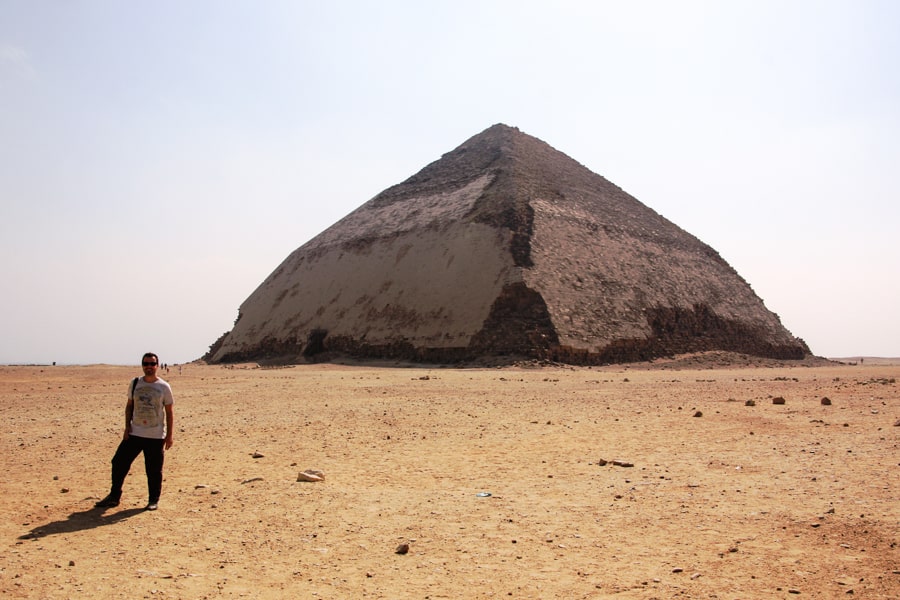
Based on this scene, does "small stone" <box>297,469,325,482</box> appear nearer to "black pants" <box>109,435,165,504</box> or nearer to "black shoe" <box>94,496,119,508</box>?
"black pants" <box>109,435,165,504</box>

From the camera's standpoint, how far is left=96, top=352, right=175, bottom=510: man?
5664 mm

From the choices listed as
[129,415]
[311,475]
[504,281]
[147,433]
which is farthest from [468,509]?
[504,281]

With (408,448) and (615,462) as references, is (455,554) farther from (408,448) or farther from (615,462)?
(408,448)

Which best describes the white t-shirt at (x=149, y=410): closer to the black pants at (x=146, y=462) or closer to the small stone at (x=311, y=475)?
the black pants at (x=146, y=462)

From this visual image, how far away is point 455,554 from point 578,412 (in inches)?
283

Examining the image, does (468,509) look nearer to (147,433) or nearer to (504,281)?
(147,433)

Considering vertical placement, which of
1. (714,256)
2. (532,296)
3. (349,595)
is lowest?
(349,595)

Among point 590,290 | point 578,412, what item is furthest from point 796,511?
point 590,290

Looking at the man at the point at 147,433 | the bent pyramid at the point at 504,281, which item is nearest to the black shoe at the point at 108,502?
the man at the point at 147,433

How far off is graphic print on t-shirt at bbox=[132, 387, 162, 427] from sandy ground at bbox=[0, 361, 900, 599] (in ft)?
2.15

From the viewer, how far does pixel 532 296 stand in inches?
1171

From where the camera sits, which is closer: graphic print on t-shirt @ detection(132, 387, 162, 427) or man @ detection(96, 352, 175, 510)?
man @ detection(96, 352, 175, 510)

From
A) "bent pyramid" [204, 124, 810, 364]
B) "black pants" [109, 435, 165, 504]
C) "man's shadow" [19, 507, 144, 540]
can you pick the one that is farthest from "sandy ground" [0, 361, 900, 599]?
"bent pyramid" [204, 124, 810, 364]

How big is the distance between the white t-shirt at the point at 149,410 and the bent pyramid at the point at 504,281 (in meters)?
22.4
